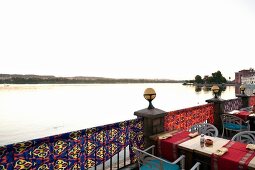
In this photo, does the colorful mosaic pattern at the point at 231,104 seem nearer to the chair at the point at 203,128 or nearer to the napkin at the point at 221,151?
the chair at the point at 203,128

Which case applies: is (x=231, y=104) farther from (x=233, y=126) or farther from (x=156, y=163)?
(x=156, y=163)

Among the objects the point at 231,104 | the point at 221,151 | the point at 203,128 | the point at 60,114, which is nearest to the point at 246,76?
the point at 60,114

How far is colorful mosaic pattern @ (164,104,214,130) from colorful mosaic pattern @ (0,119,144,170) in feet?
3.68

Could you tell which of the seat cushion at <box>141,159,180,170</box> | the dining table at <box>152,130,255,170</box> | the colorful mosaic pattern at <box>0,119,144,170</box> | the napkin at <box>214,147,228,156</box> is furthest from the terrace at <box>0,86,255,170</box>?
the seat cushion at <box>141,159,180,170</box>

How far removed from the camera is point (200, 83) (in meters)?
190

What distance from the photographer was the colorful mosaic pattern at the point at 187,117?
5273 mm

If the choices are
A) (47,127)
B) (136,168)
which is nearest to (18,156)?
(136,168)

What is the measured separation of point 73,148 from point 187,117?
395cm

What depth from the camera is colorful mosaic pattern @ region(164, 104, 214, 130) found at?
17.3ft

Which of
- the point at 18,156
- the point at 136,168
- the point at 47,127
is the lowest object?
the point at 47,127

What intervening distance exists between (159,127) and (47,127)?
3167 centimetres

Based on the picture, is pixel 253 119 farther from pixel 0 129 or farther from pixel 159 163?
pixel 0 129

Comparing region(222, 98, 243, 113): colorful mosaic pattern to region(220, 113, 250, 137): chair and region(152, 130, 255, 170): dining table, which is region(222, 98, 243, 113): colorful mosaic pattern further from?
region(152, 130, 255, 170): dining table

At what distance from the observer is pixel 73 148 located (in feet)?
10.8
